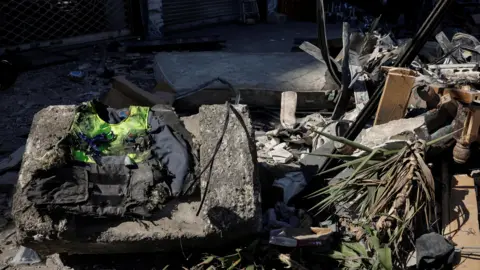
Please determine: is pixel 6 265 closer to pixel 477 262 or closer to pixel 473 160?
pixel 477 262

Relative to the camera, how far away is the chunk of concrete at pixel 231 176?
2.89 m

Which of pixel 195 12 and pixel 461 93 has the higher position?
pixel 461 93

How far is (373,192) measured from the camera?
128 inches

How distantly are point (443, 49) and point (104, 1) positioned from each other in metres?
4.39

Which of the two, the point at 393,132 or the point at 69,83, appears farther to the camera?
the point at 69,83

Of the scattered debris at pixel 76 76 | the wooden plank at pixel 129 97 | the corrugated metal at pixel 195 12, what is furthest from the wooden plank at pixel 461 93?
the corrugated metal at pixel 195 12

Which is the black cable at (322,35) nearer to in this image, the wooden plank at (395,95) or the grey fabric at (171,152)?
the wooden plank at (395,95)

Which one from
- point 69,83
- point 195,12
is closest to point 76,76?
point 69,83

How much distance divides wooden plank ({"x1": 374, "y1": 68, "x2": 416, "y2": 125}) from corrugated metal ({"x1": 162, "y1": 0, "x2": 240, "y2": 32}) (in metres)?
4.66

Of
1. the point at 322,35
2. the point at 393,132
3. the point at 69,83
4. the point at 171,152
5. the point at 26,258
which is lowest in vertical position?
the point at 26,258

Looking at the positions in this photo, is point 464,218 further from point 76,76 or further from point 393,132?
point 76,76

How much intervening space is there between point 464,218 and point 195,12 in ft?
19.1

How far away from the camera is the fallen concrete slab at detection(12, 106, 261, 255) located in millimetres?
2877

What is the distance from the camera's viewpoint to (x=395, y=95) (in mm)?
4008
